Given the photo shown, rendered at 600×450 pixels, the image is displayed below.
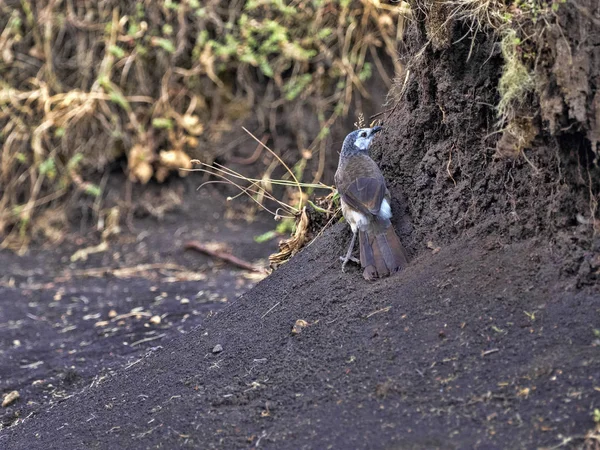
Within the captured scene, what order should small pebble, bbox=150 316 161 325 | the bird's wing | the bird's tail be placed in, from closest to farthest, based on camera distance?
the bird's tail → the bird's wing → small pebble, bbox=150 316 161 325

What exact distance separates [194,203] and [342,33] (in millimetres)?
2556

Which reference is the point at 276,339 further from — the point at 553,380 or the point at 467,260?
the point at 553,380

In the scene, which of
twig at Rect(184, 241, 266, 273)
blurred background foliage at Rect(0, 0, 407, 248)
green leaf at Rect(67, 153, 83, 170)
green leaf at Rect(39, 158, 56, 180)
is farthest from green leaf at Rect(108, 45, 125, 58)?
twig at Rect(184, 241, 266, 273)

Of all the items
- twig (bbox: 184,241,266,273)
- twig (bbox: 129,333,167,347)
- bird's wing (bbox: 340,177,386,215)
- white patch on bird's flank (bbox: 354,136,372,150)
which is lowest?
twig (bbox: 184,241,266,273)

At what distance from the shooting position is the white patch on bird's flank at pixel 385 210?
396cm

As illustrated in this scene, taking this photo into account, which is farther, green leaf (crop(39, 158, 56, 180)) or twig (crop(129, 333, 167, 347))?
green leaf (crop(39, 158, 56, 180))

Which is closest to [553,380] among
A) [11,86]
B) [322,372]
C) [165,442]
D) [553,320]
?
[553,320]

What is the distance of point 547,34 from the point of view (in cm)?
310

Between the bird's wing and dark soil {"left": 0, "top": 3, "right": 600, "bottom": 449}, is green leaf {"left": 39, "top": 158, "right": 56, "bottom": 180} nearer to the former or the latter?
dark soil {"left": 0, "top": 3, "right": 600, "bottom": 449}

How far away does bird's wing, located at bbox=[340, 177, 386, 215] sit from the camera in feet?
12.7

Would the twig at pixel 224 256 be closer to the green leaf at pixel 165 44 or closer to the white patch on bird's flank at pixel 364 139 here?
the green leaf at pixel 165 44

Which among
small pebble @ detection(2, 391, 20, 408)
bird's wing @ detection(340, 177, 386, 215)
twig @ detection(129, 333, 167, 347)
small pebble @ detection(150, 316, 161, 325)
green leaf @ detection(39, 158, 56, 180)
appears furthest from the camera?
green leaf @ detection(39, 158, 56, 180)

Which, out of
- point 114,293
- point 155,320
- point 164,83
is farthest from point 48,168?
point 155,320

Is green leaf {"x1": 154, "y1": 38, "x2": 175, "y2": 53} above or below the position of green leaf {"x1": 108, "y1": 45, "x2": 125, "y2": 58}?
below
